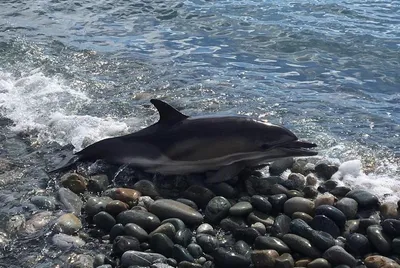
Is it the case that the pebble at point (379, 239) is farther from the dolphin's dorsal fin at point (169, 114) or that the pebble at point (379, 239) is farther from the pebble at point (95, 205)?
the pebble at point (95, 205)

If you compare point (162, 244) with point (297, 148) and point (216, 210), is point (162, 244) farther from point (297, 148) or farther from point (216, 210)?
point (297, 148)

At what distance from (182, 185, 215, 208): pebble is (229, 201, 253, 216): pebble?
0.42 m

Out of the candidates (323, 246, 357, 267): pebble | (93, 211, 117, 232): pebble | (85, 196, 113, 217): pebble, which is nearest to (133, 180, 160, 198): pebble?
(85, 196, 113, 217): pebble

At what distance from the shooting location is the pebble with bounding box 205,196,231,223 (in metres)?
6.36

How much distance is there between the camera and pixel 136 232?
5.96 metres

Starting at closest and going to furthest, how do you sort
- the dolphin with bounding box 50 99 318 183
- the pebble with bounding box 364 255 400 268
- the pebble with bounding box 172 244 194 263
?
the pebble with bounding box 364 255 400 268
the pebble with bounding box 172 244 194 263
the dolphin with bounding box 50 99 318 183

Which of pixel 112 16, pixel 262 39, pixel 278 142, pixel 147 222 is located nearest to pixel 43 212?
pixel 147 222

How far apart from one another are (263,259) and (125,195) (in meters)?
2.00

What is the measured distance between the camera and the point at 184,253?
5613 millimetres

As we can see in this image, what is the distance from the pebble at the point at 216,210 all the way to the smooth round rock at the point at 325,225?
3.18 feet

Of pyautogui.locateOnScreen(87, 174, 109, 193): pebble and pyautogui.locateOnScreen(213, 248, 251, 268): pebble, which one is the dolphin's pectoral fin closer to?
pyautogui.locateOnScreen(87, 174, 109, 193): pebble

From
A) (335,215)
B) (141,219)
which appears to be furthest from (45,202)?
(335,215)

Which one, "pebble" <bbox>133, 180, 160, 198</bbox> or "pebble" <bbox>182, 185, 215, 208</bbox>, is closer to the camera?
"pebble" <bbox>182, 185, 215, 208</bbox>

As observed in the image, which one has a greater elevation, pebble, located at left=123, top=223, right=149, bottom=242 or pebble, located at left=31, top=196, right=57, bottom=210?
pebble, located at left=123, top=223, right=149, bottom=242
